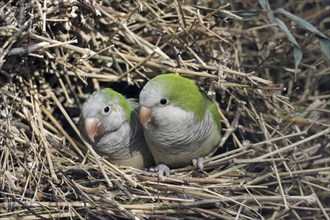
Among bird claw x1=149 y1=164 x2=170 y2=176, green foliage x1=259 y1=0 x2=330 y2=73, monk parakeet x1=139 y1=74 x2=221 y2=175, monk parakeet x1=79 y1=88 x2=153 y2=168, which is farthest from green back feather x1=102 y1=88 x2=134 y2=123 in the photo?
green foliage x1=259 y1=0 x2=330 y2=73

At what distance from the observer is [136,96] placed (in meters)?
4.16

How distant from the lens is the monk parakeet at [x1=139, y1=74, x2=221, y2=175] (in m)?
3.42

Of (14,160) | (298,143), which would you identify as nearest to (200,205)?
(298,143)

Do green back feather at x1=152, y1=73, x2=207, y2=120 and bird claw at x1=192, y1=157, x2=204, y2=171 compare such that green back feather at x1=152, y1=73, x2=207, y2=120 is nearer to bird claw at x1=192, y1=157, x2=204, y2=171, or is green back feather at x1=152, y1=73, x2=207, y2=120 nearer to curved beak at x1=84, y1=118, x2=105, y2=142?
bird claw at x1=192, y1=157, x2=204, y2=171

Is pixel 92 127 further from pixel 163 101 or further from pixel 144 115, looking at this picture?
pixel 163 101

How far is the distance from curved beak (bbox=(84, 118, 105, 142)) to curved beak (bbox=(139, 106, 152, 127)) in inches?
10.1

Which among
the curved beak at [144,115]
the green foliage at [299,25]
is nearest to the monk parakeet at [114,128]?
the curved beak at [144,115]

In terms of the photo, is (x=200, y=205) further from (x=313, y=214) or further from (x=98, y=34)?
(x=98, y=34)

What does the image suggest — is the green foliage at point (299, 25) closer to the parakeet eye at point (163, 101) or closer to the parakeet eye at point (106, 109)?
the parakeet eye at point (163, 101)

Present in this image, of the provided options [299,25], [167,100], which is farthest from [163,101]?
[299,25]

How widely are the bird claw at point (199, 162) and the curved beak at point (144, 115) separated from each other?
410 mm

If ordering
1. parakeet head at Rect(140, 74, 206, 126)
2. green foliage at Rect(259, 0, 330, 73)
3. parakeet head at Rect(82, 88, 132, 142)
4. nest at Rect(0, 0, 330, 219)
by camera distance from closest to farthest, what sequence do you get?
nest at Rect(0, 0, 330, 219), parakeet head at Rect(140, 74, 206, 126), parakeet head at Rect(82, 88, 132, 142), green foliage at Rect(259, 0, 330, 73)

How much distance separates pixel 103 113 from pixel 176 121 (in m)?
0.40

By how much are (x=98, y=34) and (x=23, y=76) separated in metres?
0.49
